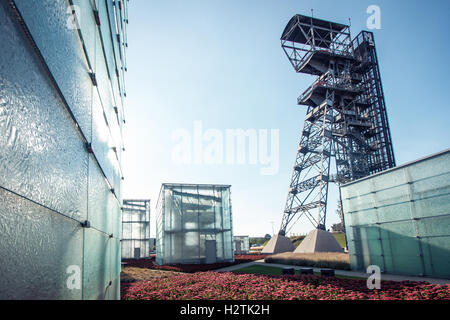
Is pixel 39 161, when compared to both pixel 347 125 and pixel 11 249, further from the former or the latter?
pixel 347 125

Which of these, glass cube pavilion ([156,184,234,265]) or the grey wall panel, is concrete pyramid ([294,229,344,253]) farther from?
the grey wall panel

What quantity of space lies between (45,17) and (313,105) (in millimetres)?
36695

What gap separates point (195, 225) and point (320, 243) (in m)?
12.0

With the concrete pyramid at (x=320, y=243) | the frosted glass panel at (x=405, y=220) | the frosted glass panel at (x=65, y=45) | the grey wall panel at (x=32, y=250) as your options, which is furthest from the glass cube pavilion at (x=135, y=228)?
the grey wall panel at (x=32, y=250)

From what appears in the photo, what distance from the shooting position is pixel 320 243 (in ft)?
85.4

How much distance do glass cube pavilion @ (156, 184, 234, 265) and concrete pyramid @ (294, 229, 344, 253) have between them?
7.82 metres

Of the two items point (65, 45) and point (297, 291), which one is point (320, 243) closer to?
→ point (297, 291)

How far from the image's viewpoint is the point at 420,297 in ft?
26.3

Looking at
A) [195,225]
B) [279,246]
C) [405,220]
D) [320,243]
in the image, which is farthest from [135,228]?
[405,220]

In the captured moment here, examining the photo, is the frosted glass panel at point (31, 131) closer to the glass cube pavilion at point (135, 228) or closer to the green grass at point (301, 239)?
the glass cube pavilion at point (135, 228)

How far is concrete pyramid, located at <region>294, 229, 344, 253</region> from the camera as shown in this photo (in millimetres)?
25722

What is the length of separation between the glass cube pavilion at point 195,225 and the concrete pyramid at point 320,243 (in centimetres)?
782
